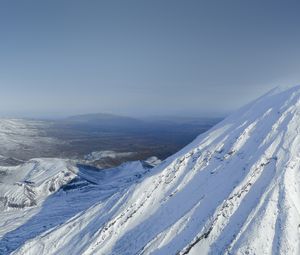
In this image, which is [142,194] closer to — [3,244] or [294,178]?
[294,178]

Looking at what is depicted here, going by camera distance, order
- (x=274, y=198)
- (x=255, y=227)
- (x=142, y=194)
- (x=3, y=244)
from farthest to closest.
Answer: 1. (x=3, y=244)
2. (x=142, y=194)
3. (x=274, y=198)
4. (x=255, y=227)

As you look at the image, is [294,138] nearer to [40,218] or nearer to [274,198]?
[274,198]

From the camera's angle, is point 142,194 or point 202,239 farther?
point 142,194

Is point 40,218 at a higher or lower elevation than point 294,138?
lower

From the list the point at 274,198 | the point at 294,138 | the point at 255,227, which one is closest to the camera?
the point at 255,227

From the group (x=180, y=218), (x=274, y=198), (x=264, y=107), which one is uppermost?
(x=264, y=107)

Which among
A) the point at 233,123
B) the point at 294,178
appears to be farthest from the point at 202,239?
the point at 233,123
